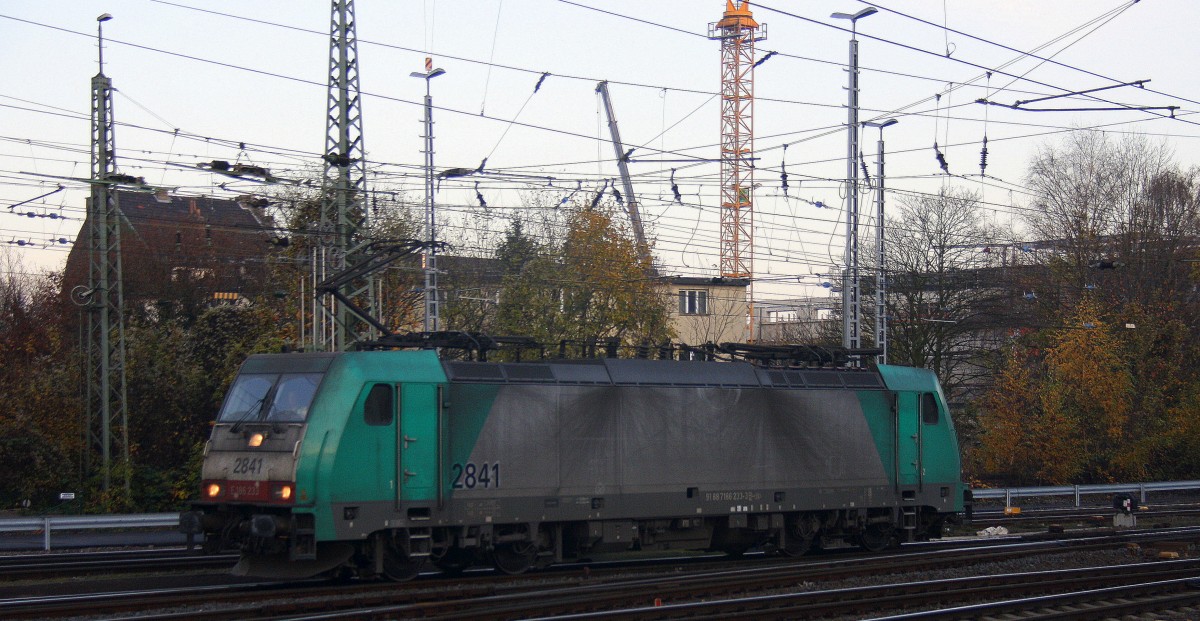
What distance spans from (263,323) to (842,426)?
19.7 meters

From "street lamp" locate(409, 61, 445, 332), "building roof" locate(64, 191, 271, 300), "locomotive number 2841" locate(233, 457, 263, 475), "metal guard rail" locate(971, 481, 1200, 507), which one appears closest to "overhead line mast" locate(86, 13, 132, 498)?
"street lamp" locate(409, 61, 445, 332)

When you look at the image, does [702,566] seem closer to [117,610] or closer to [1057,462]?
[117,610]

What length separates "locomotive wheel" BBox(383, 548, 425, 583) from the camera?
15.5m

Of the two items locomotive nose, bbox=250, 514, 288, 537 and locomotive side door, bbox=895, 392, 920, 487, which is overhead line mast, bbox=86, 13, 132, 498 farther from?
locomotive side door, bbox=895, 392, 920, 487

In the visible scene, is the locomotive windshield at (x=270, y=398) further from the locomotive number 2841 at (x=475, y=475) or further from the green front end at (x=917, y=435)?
the green front end at (x=917, y=435)

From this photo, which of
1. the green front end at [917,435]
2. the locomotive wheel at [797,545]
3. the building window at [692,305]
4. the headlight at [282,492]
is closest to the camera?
the headlight at [282,492]

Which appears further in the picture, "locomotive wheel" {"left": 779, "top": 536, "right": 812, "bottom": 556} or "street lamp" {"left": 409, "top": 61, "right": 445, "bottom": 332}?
"street lamp" {"left": 409, "top": 61, "right": 445, "bottom": 332}

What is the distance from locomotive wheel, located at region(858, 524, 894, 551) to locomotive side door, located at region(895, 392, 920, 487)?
90 centimetres

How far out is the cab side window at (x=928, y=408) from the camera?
21.2m

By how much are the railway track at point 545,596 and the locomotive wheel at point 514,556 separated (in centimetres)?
31

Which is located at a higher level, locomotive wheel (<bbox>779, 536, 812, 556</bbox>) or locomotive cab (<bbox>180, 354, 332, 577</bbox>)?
locomotive cab (<bbox>180, 354, 332, 577</bbox>)

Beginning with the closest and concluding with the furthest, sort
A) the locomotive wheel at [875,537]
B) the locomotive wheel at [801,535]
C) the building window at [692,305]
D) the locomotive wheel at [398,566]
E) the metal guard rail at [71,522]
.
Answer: the locomotive wheel at [398,566], the locomotive wheel at [801,535], the locomotive wheel at [875,537], the metal guard rail at [71,522], the building window at [692,305]

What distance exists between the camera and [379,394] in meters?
15.1

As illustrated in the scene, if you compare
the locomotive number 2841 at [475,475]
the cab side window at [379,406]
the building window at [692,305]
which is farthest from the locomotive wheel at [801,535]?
the building window at [692,305]
